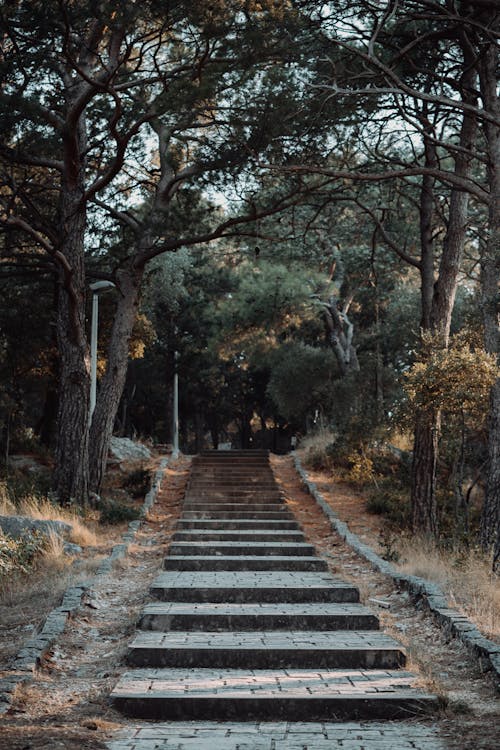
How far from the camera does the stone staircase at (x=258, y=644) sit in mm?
6043

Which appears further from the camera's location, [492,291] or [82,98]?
[82,98]

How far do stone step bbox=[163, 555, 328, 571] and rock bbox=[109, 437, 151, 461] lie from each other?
9.45m

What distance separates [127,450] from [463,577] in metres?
13.1

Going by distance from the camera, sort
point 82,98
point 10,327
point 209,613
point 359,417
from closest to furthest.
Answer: point 209,613 → point 82,98 → point 359,417 → point 10,327

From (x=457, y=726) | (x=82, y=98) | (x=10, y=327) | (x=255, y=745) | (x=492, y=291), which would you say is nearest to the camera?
(x=255, y=745)

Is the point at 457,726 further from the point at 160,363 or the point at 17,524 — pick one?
the point at 160,363

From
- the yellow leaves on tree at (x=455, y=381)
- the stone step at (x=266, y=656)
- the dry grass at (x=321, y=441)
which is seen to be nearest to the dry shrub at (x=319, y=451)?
the dry grass at (x=321, y=441)

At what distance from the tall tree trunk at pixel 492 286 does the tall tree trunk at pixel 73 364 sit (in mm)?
7260

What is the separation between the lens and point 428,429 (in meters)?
14.7

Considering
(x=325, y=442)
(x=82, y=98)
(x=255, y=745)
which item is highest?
(x=82, y=98)

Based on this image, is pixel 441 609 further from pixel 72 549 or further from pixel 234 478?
pixel 234 478

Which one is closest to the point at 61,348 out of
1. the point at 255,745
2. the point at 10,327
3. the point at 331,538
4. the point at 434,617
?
the point at 331,538

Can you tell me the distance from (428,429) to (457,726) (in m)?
9.36

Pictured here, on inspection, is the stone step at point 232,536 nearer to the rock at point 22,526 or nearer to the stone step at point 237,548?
the stone step at point 237,548
